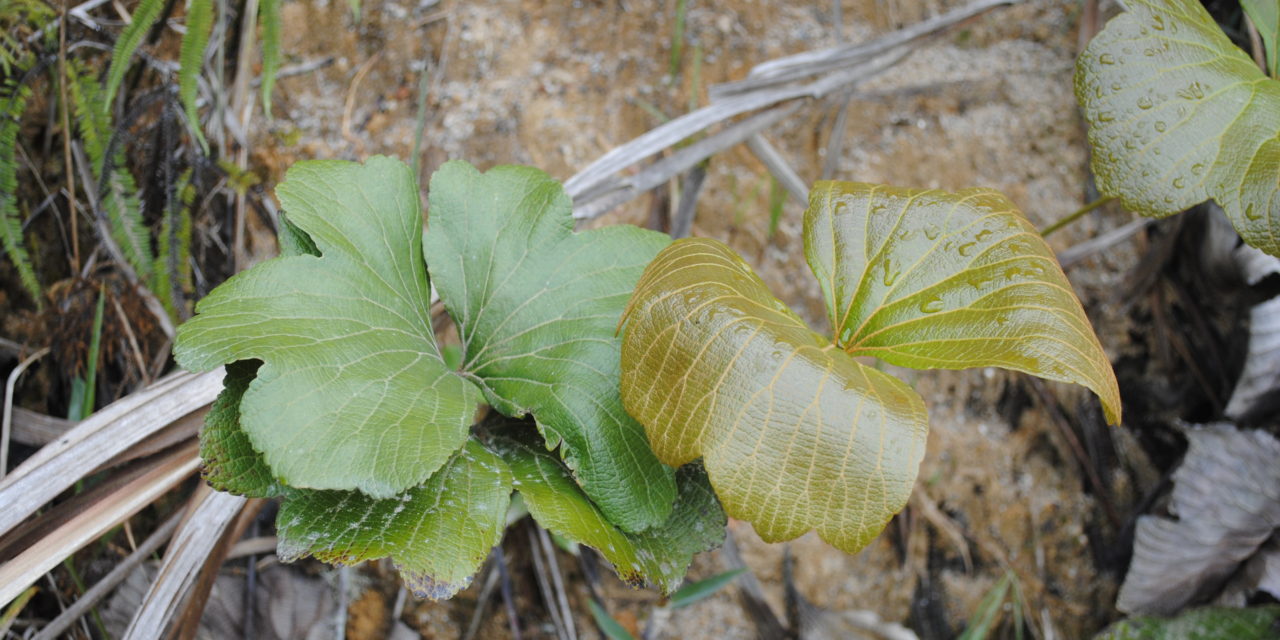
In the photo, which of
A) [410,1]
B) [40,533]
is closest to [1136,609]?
[40,533]

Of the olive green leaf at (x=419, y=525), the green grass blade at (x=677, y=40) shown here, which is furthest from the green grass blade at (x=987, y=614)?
the green grass blade at (x=677, y=40)

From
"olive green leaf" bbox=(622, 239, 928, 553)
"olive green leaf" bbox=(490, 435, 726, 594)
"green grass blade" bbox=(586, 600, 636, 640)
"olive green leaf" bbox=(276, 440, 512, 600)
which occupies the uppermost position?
Answer: "olive green leaf" bbox=(622, 239, 928, 553)

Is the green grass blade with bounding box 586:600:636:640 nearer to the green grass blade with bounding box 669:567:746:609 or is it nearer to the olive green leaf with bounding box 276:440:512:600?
the green grass blade with bounding box 669:567:746:609

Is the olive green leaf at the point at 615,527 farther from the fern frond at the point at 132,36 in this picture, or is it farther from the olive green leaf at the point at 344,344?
the fern frond at the point at 132,36

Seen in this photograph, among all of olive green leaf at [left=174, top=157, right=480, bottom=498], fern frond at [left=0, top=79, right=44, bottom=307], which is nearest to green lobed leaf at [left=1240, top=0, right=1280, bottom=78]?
olive green leaf at [left=174, top=157, right=480, bottom=498]

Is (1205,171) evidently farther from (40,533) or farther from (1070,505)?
(40,533)

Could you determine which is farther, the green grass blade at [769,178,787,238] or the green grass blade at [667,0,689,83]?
the green grass blade at [667,0,689,83]

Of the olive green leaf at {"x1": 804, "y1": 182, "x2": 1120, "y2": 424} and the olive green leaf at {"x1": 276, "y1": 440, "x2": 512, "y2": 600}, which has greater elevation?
the olive green leaf at {"x1": 804, "y1": 182, "x2": 1120, "y2": 424}
